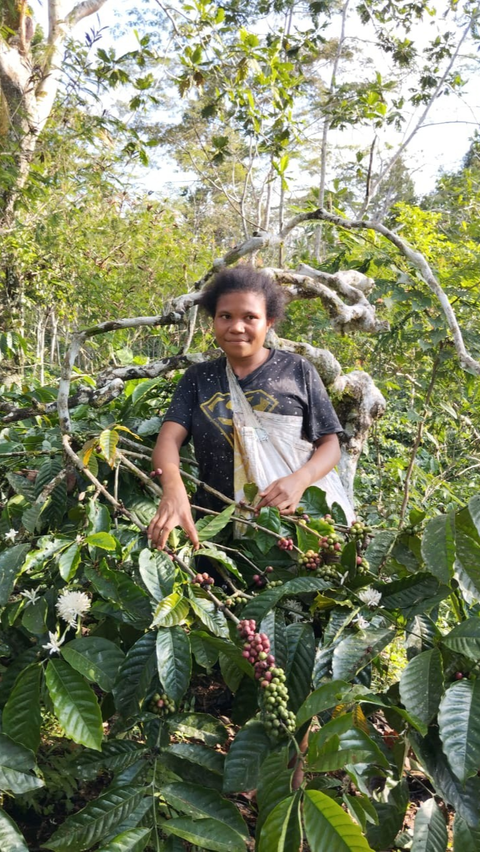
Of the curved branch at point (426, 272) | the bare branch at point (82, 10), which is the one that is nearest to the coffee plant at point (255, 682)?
the curved branch at point (426, 272)

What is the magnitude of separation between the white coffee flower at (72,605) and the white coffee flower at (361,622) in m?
0.52

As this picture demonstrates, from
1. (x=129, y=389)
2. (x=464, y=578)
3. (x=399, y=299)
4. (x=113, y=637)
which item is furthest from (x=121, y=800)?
(x=399, y=299)

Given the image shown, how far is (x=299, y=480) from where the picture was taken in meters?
1.69

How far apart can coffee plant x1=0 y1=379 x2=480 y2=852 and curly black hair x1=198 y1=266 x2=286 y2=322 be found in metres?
0.81

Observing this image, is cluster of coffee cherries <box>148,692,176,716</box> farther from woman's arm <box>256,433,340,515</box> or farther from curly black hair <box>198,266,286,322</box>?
curly black hair <box>198,266,286,322</box>

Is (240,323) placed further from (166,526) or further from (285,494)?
(166,526)

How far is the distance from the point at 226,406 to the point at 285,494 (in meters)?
0.43

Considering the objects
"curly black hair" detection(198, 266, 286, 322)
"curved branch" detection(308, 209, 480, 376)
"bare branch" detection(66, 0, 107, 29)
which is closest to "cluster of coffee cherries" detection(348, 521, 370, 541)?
"curved branch" detection(308, 209, 480, 376)

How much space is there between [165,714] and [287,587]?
33 cm

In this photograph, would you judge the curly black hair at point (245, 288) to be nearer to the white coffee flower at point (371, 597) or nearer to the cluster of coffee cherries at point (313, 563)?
the cluster of coffee cherries at point (313, 563)

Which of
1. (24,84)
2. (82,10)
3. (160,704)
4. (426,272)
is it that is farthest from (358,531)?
(82,10)

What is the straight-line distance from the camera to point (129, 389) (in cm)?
249

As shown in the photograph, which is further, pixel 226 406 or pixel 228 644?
pixel 226 406

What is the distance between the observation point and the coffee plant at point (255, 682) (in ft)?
2.86
